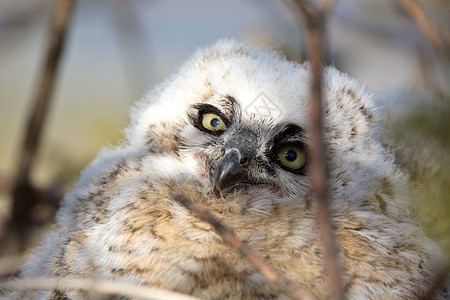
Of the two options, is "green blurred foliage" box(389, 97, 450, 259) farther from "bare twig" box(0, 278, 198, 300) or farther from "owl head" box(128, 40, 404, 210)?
"bare twig" box(0, 278, 198, 300)

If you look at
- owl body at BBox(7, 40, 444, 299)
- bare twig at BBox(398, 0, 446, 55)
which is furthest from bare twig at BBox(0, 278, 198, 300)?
bare twig at BBox(398, 0, 446, 55)

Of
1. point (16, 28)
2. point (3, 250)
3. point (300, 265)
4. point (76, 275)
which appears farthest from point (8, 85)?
point (300, 265)

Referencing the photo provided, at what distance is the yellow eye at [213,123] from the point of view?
2.37 metres

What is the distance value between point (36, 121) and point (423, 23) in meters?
1.63

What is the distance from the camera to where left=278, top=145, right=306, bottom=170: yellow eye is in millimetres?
2312

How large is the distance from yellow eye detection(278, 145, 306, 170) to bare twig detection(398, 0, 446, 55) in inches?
24.5

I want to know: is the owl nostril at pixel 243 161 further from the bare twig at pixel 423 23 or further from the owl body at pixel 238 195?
the bare twig at pixel 423 23

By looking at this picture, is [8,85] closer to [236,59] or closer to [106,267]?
[236,59]

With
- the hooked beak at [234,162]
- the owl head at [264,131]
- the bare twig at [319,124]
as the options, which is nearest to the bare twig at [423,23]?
the owl head at [264,131]

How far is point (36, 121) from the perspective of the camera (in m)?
2.58

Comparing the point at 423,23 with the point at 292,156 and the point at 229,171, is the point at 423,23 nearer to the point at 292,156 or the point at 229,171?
the point at 292,156

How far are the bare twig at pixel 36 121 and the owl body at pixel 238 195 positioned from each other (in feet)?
1.00

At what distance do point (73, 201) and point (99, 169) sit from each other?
162mm

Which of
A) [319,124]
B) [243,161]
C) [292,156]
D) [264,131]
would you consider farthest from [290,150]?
[319,124]
